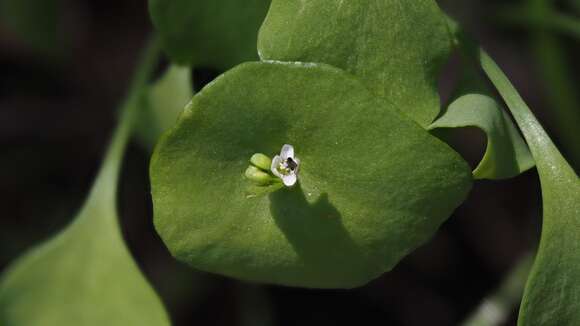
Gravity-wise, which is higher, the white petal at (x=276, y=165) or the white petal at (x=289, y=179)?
the white petal at (x=276, y=165)

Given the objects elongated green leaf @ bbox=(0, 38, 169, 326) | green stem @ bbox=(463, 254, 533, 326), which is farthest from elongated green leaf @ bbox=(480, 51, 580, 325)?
green stem @ bbox=(463, 254, 533, 326)

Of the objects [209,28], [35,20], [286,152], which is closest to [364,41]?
[286,152]

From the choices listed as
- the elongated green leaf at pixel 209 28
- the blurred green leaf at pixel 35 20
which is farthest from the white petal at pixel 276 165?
the blurred green leaf at pixel 35 20

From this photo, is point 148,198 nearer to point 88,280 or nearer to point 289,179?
point 88,280

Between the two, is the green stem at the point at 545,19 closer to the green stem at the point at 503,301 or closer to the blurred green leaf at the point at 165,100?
the green stem at the point at 503,301

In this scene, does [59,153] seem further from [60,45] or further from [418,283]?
[418,283]

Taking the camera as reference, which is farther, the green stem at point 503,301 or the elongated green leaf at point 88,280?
the green stem at point 503,301
